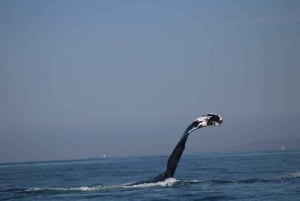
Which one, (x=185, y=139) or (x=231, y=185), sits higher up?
(x=185, y=139)

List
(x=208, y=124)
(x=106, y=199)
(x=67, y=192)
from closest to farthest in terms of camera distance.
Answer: (x=106, y=199)
(x=208, y=124)
(x=67, y=192)

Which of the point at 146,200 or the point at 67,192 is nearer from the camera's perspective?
the point at 146,200

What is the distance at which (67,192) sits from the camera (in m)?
35.6

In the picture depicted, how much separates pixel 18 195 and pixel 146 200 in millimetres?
11458

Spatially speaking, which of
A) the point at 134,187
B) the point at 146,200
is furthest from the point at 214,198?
the point at 134,187

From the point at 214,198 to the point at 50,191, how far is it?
13247 mm

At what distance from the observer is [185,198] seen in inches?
1096

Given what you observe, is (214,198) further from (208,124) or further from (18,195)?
(18,195)

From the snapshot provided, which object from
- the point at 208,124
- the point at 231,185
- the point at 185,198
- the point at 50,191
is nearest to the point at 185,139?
the point at 208,124

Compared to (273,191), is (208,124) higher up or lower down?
higher up

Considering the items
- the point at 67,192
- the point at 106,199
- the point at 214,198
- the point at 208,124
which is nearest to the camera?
the point at 214,198

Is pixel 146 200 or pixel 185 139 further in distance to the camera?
pixel 185 139

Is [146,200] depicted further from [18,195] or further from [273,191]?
[18,195]

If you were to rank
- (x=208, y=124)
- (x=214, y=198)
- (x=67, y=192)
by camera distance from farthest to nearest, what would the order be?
(x=67, y=192)
(x=208, y=124)
(x=214, y=198)
